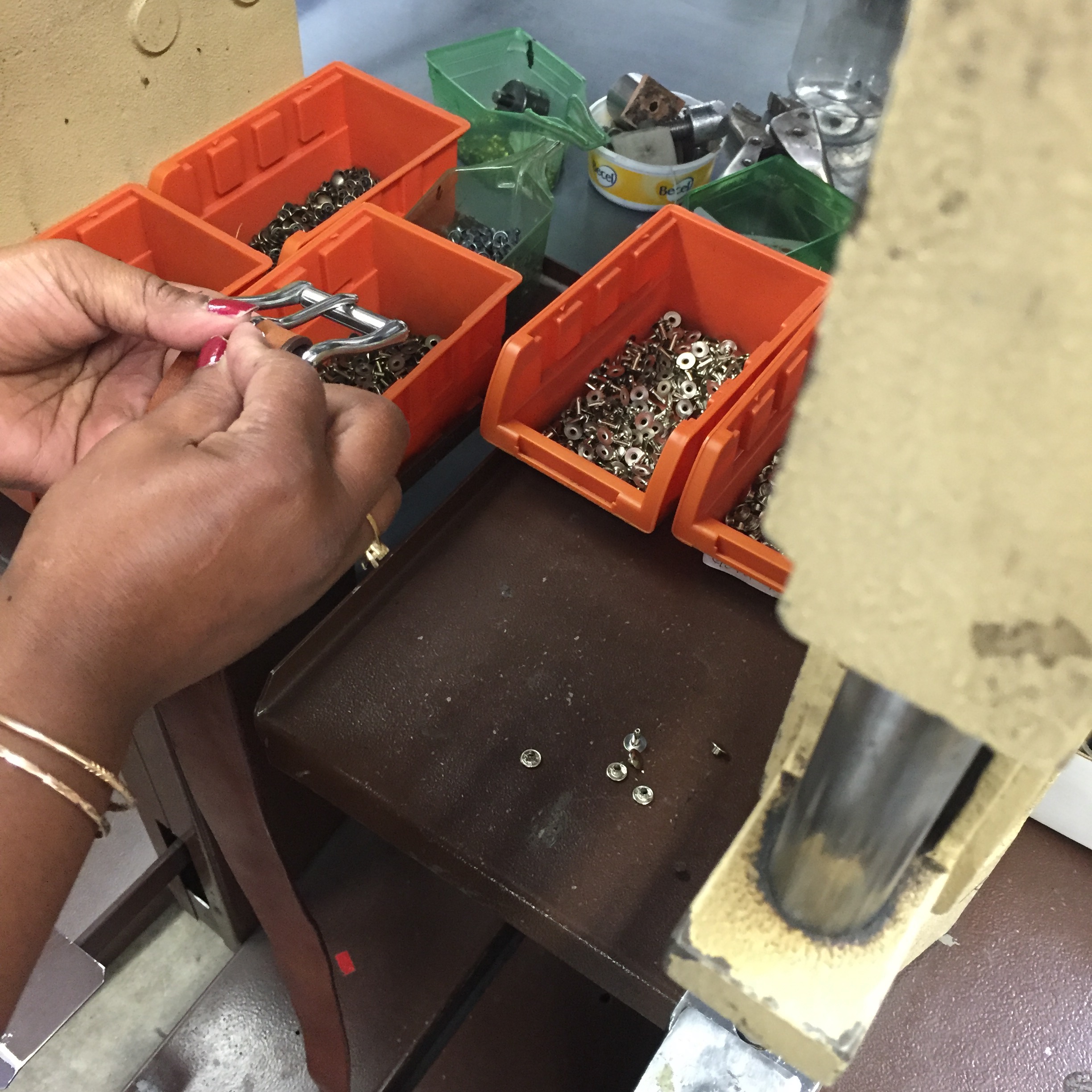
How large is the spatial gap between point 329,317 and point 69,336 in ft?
0.61

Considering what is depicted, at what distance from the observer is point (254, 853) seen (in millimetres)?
731

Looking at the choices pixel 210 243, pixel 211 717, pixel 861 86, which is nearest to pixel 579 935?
pixel 211 717

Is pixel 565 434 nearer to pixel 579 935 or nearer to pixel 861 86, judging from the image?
pixel 579 935

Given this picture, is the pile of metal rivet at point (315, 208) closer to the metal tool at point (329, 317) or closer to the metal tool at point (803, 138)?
the metal tool at point (329, 317)

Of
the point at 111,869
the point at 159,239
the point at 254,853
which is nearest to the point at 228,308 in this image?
the point at 159,239

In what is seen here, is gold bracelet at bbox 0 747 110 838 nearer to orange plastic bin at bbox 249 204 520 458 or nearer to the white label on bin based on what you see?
orange plastic bin at bbox 249 204 520 458

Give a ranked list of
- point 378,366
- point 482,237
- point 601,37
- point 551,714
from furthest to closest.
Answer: point 601,37 → point 482,237 → point 378,366 → point 551,714

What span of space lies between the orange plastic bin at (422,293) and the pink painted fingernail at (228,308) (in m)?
0.10

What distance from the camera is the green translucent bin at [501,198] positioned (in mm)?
948

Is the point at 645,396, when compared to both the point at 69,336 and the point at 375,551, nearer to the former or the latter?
the point at 375,551

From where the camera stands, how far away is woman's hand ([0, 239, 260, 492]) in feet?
2.12

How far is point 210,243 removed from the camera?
86cm

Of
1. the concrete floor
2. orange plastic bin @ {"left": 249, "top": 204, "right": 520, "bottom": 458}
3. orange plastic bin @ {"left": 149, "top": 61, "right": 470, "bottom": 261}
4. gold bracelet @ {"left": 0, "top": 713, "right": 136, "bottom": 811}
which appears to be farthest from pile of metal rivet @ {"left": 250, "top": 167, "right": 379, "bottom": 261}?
the concrete floor

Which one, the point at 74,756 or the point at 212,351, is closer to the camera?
the point at 74,756
